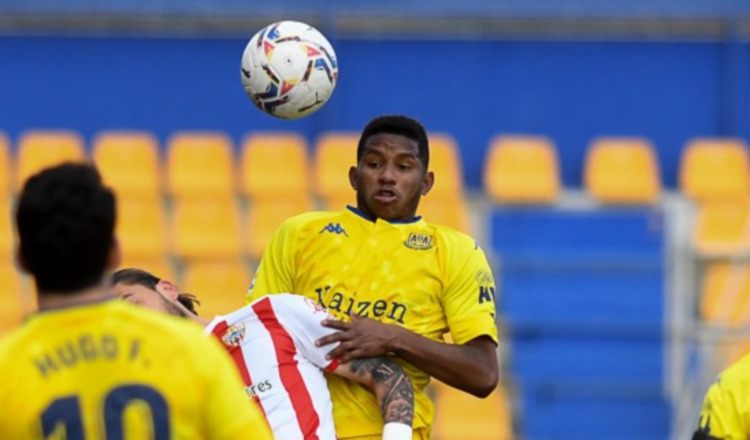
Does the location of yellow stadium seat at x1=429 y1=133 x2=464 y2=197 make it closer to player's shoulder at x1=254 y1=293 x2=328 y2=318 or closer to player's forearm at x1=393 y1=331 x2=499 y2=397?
player's forearm at x1=393 y1=331 x2=499 y2=397

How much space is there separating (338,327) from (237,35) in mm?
10072

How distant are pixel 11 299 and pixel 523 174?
4.38 metres

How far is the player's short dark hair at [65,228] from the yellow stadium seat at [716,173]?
10888 millimetres

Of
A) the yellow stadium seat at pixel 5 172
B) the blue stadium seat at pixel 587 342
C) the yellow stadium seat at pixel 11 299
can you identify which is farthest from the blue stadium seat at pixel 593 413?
the yellow stadium seat at pixel 5 172

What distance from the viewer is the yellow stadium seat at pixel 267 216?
45.4 feet

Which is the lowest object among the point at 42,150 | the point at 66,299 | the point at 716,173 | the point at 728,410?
the point at 728,410

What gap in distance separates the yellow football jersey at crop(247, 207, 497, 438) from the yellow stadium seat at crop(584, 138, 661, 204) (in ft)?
27.0

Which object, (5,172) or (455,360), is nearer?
(455,360)

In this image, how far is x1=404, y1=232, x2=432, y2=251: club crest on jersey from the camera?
600cm

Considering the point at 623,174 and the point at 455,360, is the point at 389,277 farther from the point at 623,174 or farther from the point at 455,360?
the point at 623,174

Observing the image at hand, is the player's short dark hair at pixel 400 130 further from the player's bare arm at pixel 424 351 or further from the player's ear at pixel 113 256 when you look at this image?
the player's ear at pixel 113 256

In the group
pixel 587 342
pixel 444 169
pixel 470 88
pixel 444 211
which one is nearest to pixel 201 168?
pixel 444 169

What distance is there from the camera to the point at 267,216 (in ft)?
45.8

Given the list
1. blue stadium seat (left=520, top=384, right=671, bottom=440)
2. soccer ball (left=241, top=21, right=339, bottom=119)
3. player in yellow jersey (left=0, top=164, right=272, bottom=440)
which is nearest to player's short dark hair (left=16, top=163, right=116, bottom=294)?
player in yellow jersey (left=0, top=164, right=272, bottom=440)
